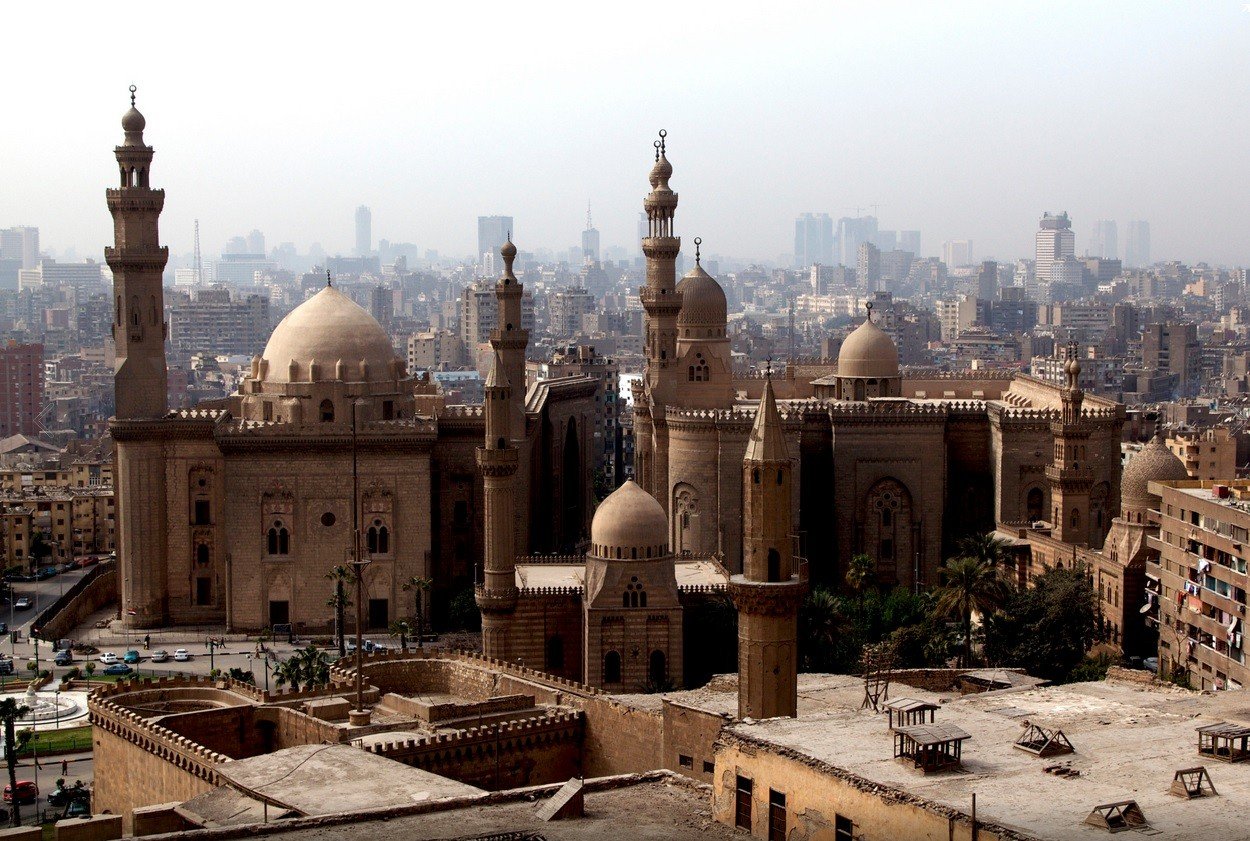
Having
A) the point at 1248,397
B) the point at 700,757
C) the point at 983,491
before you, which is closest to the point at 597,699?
the point at 700,757

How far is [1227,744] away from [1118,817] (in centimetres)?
311

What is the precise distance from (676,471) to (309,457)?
368 inches

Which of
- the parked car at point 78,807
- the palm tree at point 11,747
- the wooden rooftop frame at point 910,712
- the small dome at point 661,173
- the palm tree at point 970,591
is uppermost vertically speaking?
the small dome at point 661,173

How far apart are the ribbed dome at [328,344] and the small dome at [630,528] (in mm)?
12704

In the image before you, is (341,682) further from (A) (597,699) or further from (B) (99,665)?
(B) (99,665)

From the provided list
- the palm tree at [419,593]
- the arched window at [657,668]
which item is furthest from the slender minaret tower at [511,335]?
the arched window at [657,668]

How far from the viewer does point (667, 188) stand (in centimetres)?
5531

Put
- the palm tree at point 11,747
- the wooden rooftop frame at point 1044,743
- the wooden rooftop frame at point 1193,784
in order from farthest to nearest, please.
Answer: the palm tree at point 11,747 → the wooden rooftop frame at point 1044,743 → the wooden rooftop frame at point 1193,784

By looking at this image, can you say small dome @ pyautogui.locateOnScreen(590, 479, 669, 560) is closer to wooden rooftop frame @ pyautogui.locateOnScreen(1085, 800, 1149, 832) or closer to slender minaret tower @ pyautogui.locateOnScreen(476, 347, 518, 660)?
slender minaret tower @ pyautogui.locateOnScreen(476, 347, 518, 660)

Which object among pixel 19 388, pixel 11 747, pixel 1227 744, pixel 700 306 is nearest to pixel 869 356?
pixel 700 306

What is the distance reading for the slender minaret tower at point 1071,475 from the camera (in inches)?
2007

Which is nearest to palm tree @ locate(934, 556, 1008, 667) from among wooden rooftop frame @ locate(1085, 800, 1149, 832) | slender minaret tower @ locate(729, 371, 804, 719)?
slender minaret tower @ locate(729, 371, 804, 719)

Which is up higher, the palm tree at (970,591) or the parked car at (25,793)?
the palm tree at (970,591)

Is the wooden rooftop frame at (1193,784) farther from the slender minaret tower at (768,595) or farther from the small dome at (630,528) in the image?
the small dome at (630,528)
